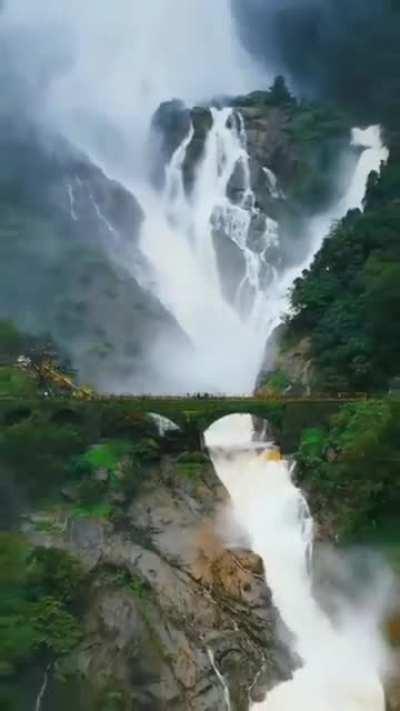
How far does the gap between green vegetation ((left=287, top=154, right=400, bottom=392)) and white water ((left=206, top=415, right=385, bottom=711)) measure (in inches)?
214

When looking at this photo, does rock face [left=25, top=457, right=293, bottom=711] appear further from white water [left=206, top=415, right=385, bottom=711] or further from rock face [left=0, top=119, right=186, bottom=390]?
rock face [left=0, top=119, right=186, bottom=390]

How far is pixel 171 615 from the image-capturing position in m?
22.5

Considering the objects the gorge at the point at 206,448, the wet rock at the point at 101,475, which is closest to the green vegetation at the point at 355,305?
the gorge at the point at 206,448

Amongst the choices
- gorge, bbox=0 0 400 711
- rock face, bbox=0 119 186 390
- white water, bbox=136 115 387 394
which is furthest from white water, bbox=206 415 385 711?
rock face, bbox=0 119 186 390

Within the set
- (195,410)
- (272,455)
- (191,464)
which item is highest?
(195,410)

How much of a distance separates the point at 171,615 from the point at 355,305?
16704 millimetres

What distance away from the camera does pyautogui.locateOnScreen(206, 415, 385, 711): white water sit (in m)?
21.7

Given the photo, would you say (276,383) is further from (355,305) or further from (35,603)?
(35,603)

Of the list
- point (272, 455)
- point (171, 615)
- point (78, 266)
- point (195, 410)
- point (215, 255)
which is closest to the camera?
point (171, 615)

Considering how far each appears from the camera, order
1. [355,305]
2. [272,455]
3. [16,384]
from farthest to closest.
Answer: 1. [355,305]
2. [16,384]
3. [272,455]

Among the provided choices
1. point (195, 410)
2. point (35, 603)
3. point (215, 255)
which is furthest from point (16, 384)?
point (215, 255)

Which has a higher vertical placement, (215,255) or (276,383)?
(215,255)

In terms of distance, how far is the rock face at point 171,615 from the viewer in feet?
69.3

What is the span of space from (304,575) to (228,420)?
9992 millimetres
